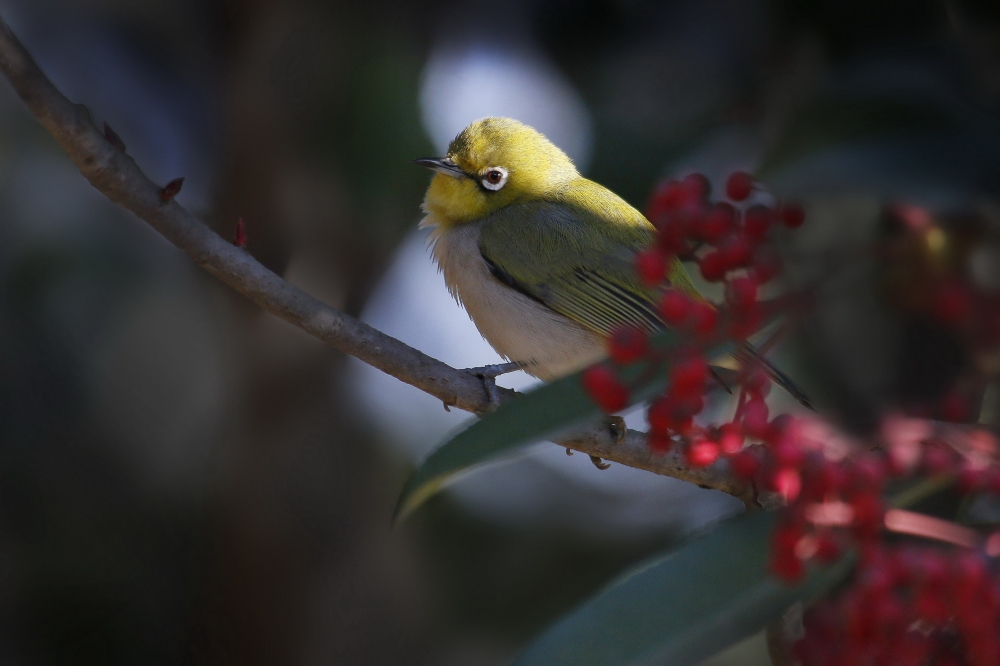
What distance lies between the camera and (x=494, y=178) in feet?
11.1

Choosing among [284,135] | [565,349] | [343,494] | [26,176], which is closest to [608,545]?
[343,494]

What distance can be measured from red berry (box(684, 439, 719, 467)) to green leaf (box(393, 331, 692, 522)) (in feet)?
0.26

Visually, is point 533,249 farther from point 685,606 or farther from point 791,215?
point 685,606

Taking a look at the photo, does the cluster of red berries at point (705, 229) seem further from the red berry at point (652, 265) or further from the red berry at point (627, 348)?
the red berry at point (627, 348)

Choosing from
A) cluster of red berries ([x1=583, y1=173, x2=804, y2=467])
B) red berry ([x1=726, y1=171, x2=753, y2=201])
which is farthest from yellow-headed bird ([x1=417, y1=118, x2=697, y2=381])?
cluster of red berries ([x1=583, y1=173, x2=804, y2=467])

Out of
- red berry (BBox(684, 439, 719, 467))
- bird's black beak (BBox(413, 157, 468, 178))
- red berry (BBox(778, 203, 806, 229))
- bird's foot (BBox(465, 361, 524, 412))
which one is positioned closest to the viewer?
red berry (BBox(684, 439, 719, 467))

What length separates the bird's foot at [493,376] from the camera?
1.99 meters

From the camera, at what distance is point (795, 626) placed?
68.8 inches

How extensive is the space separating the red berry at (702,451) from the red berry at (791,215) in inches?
15.0

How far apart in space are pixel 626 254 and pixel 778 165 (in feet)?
6.45

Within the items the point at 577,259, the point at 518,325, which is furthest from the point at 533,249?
the point at 518,325

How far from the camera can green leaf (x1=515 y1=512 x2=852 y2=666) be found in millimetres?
1093

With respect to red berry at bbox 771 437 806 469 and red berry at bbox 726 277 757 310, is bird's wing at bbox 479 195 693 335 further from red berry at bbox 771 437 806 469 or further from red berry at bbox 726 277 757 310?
red berry at bbox 771 437 806 469

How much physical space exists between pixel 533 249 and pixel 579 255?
5.9 inches
